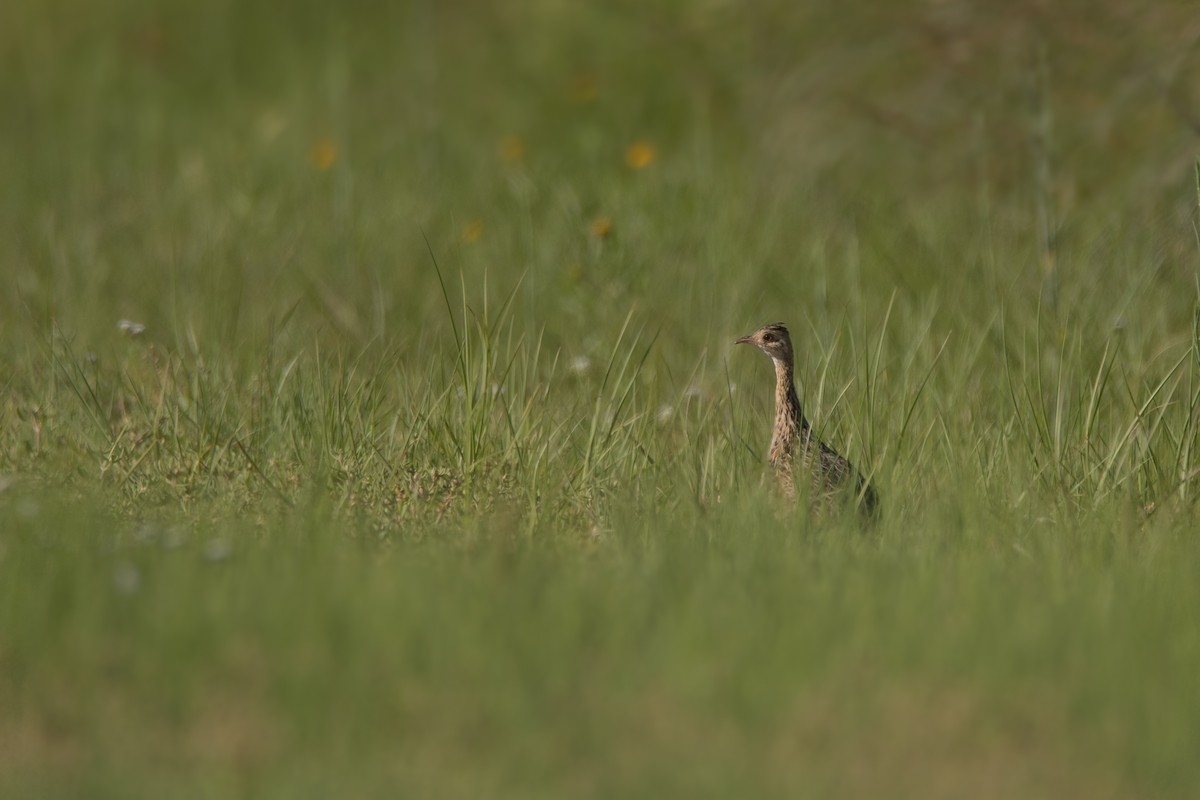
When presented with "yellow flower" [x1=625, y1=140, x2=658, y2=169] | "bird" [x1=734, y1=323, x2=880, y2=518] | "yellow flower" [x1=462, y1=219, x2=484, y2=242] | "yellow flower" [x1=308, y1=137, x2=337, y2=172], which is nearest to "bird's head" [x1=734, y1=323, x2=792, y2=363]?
"bird" [x1=734, y1=323, x2=880, y2=518]

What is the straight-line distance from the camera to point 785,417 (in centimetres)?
506

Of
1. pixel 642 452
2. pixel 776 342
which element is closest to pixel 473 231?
pixel 776 342

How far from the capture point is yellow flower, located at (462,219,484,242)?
24.4 ft

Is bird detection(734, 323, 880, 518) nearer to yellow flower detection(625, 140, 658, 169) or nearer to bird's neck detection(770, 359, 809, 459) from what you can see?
bird's neck detection(770, 359, 809, 459)

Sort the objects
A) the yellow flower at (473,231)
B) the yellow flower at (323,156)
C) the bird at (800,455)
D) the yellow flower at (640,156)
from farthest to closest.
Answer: the yellow flower at (323,156) → the yellow flower at (640,156) → the yellow flower at (473,231) → the bird at (800,455)

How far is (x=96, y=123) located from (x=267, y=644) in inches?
352

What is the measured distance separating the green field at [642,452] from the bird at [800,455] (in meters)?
0.08

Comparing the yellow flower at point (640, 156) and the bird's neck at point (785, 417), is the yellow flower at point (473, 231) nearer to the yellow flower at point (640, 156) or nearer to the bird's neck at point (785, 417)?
the yellow flower at point (640, 156)

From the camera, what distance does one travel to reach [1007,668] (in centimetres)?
337

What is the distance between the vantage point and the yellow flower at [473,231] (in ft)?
24.4

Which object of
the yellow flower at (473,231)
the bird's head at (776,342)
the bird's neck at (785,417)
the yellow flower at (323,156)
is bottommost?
the yellow flower at (323,156)

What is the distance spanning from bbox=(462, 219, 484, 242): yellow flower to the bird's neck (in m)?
2.51

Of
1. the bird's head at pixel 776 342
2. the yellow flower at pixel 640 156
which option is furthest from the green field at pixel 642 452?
the bird's head at pixel 776 342

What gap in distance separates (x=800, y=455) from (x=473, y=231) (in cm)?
305
